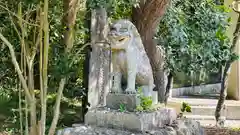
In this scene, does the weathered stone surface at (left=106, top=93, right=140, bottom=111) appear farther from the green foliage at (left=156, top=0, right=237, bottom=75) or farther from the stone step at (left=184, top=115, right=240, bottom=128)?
the stone step at (left=184, top=115, right=240, bottom=128)

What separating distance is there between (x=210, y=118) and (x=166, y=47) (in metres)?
3.12

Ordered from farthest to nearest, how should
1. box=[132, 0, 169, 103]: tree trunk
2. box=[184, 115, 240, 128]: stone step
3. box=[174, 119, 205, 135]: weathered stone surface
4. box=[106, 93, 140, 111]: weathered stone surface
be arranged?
1. box=[184, 115, 240, 128]: stone step
2. box=[132, 0, 169, 103]: tree trunk
3. box=[174, 119, 205, 135]: weathered stone surface
4. box=[106, 93, 140, 111]: weathered stone surface

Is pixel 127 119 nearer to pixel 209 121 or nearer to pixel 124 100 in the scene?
pixel 124 100

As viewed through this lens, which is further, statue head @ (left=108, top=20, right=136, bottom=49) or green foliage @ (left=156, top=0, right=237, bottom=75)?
green foliage @ (left=156, top=0, right=237, bottom=75)

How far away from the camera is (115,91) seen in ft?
11.2

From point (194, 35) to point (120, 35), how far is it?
2.46 meters

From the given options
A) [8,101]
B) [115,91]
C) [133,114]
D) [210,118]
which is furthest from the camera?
[210,118]

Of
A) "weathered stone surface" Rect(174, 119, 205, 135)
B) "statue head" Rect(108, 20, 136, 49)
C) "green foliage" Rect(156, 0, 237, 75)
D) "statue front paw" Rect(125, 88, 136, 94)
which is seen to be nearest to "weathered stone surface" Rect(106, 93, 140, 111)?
"statue front paw" Rect(125, 88, 136, 94)

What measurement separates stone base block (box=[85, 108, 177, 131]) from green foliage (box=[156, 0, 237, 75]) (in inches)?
81.9

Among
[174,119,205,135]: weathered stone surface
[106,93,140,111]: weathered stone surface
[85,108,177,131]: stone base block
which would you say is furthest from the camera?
[174,119,205,135]: weathered stone surface

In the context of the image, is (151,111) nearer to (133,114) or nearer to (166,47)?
(133,114)

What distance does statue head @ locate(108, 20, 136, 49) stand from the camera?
321cm

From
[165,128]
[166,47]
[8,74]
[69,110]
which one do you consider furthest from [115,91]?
[69,110]

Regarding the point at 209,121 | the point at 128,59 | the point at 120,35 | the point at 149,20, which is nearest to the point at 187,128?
the point at 128,59
